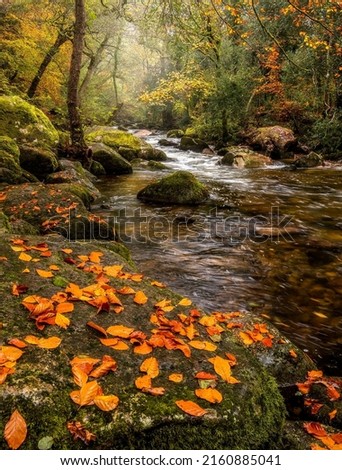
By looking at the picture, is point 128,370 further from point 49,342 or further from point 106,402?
point 49,342

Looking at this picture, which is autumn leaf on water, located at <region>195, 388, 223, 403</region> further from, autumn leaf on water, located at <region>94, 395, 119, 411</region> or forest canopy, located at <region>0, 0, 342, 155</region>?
forest canopy, located at <region>0, 0, 342, 155</region>

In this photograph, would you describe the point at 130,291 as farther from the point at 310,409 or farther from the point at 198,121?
the point at 198,121

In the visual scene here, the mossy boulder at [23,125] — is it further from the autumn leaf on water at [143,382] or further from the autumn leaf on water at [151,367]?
the autumn leaf on water at [143,382]

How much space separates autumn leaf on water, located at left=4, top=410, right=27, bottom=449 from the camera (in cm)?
143

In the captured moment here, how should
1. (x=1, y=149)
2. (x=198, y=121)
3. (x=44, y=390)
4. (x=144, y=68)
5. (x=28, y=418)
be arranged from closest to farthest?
(x=28, y=418), (x=44, y=390), (x=1, y=149), (x=198, y=121), (x=144, y=68)

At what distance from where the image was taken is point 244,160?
15359 mm

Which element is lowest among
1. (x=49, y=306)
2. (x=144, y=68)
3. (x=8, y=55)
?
(x=49, y=306)

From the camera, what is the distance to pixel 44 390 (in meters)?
1.63

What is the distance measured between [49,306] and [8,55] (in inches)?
575

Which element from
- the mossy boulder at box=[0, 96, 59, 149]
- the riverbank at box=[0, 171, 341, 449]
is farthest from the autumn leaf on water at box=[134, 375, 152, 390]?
the mossy boulder at box=[0, 96, 59, 149]

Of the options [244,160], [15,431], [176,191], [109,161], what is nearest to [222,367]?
[15,431]

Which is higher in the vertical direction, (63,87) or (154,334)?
(63,87)

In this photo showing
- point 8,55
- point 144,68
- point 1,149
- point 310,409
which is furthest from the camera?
point 144,68
